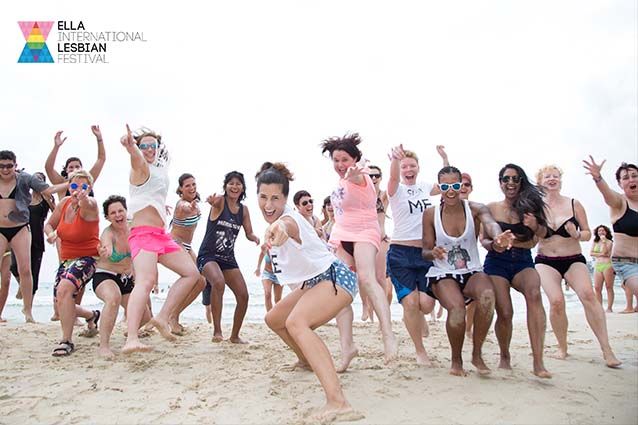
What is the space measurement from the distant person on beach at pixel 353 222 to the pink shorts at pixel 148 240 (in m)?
1.80

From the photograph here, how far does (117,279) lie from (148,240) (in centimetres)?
98

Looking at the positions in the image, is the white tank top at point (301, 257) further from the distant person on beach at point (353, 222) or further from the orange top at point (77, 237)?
the orange top at point (77, 237)

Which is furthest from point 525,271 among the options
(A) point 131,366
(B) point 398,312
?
(B) point 398,312

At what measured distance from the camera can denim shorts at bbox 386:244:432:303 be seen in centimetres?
521

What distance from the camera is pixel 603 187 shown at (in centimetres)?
581

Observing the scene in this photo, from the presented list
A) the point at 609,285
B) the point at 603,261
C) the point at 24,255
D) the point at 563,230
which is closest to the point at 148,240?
the point at 24,255

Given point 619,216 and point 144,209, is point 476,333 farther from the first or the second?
point 144,209

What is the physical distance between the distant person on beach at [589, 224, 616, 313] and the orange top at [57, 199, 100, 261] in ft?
38.1

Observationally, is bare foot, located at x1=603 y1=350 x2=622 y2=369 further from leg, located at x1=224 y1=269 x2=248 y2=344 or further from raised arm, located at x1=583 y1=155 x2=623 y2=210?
leg, located at x1=224 y1=269 x2=248 y2=344

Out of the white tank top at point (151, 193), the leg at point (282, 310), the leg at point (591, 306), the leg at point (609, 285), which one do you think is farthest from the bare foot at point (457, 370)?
the leg at point (609, 285)

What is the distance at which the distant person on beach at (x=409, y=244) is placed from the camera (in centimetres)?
507

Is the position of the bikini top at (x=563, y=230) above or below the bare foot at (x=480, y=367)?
above

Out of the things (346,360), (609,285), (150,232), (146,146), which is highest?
(146,146)

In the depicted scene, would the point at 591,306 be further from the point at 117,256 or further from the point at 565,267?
the point at 117,256
